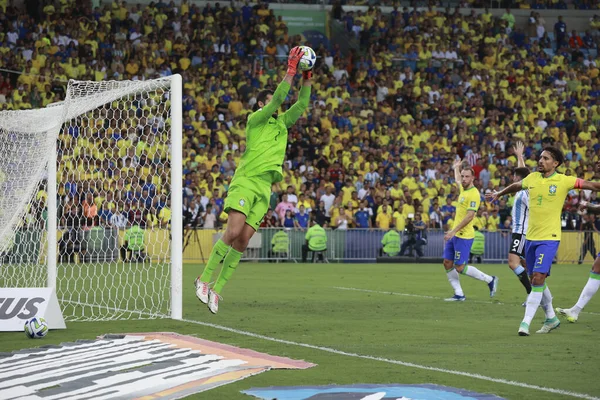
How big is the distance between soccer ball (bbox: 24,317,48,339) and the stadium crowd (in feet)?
62.8

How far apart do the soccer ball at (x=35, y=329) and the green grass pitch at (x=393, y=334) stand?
88 millimetres

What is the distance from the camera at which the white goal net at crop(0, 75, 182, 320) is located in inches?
486

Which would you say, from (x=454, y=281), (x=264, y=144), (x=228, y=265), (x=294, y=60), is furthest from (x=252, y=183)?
(x=454, y=281)

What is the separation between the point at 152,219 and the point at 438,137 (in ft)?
58.0

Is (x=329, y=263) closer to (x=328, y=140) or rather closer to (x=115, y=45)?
(x=328, y=140)

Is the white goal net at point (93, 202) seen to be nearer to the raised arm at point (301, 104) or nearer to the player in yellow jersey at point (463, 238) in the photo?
the raised arm at point (301, 104)

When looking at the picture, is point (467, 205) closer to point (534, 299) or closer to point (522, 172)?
point (522, 172)

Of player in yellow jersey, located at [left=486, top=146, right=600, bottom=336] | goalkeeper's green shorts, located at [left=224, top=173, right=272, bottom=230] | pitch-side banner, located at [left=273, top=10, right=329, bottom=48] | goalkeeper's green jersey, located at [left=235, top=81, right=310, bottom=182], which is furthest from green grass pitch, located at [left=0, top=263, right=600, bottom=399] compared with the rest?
pitch-side banner, located at [left=273, top=10, right=329, bottom=48]

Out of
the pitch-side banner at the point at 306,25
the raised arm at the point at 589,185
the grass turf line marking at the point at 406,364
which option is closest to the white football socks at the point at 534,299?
the raised arm at the point at 589,185

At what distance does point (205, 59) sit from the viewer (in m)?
35.4

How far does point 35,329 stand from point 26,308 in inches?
40.4

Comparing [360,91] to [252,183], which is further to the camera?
[360,91]

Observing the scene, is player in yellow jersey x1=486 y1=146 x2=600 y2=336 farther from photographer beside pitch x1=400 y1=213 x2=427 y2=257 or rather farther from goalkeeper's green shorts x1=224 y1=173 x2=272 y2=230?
photographer beside pitch x1=400 y1=213 x2=427 y2=257

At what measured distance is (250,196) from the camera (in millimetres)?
→ 11258
